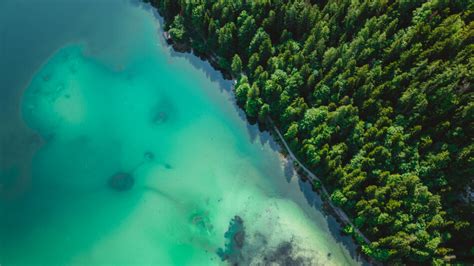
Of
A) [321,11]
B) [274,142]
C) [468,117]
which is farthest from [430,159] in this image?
[321,11]

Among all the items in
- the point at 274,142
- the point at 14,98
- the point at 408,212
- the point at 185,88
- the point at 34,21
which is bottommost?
the point at 408,212

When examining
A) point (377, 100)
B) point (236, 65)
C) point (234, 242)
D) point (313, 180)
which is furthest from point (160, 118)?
point (377, 100)

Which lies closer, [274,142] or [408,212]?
[408,212]

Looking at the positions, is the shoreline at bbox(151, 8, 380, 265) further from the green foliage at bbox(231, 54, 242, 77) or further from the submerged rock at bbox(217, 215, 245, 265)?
the submerged rock at bbox(217, 215, 245, 265)

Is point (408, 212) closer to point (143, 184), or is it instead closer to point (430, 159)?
point (430, 159)

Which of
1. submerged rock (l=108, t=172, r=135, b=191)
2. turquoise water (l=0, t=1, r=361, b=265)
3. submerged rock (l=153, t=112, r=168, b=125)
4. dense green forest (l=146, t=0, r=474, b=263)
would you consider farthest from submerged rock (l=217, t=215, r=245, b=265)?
submerged rock (l=153, t=112, r=168, b=125)

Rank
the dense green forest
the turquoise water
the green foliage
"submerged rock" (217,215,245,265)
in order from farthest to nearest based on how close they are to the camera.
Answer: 1. the green foliage
2. the turquoise water
3. "submerged rock" (217,215,245,265)
4. the dense green forest
